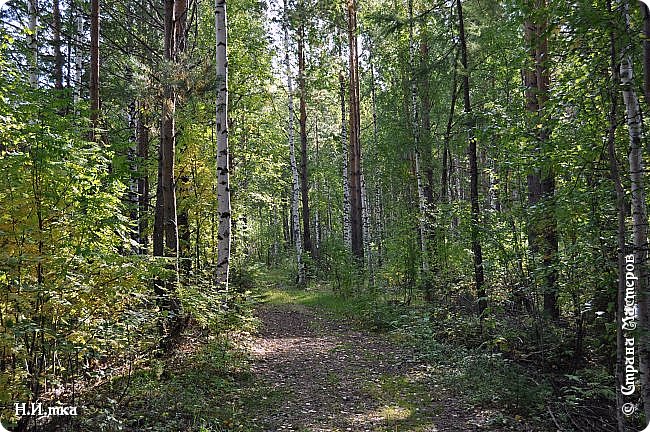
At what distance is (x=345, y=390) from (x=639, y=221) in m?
4.71

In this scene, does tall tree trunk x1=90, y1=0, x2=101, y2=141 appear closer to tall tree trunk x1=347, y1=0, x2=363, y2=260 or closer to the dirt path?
the dirt path

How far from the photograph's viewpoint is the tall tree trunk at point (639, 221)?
4.40 metres

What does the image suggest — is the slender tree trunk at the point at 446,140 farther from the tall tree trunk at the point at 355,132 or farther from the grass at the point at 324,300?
the grass at the point at 324,300

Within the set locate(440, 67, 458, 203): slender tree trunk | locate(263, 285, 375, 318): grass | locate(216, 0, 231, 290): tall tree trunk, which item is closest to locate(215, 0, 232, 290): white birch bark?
locate(216, 0, 231, 290): tall tree trunk

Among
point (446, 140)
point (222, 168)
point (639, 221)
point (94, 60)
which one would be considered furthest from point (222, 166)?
point (639, 221)

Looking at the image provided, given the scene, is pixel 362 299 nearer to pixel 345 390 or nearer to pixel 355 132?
pixel 345 390

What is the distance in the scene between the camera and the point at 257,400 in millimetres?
6629

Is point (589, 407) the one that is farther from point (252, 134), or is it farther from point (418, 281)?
point (252, 134)

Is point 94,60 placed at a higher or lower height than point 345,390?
higher

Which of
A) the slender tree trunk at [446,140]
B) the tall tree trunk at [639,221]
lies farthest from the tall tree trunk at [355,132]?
the tall tree trunk at [639,221]

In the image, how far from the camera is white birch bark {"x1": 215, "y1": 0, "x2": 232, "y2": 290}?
8922mm

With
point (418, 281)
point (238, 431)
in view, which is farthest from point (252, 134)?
point (238, 431)

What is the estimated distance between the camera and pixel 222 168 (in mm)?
8977

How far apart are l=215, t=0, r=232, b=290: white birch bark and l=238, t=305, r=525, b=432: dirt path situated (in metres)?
1.89
